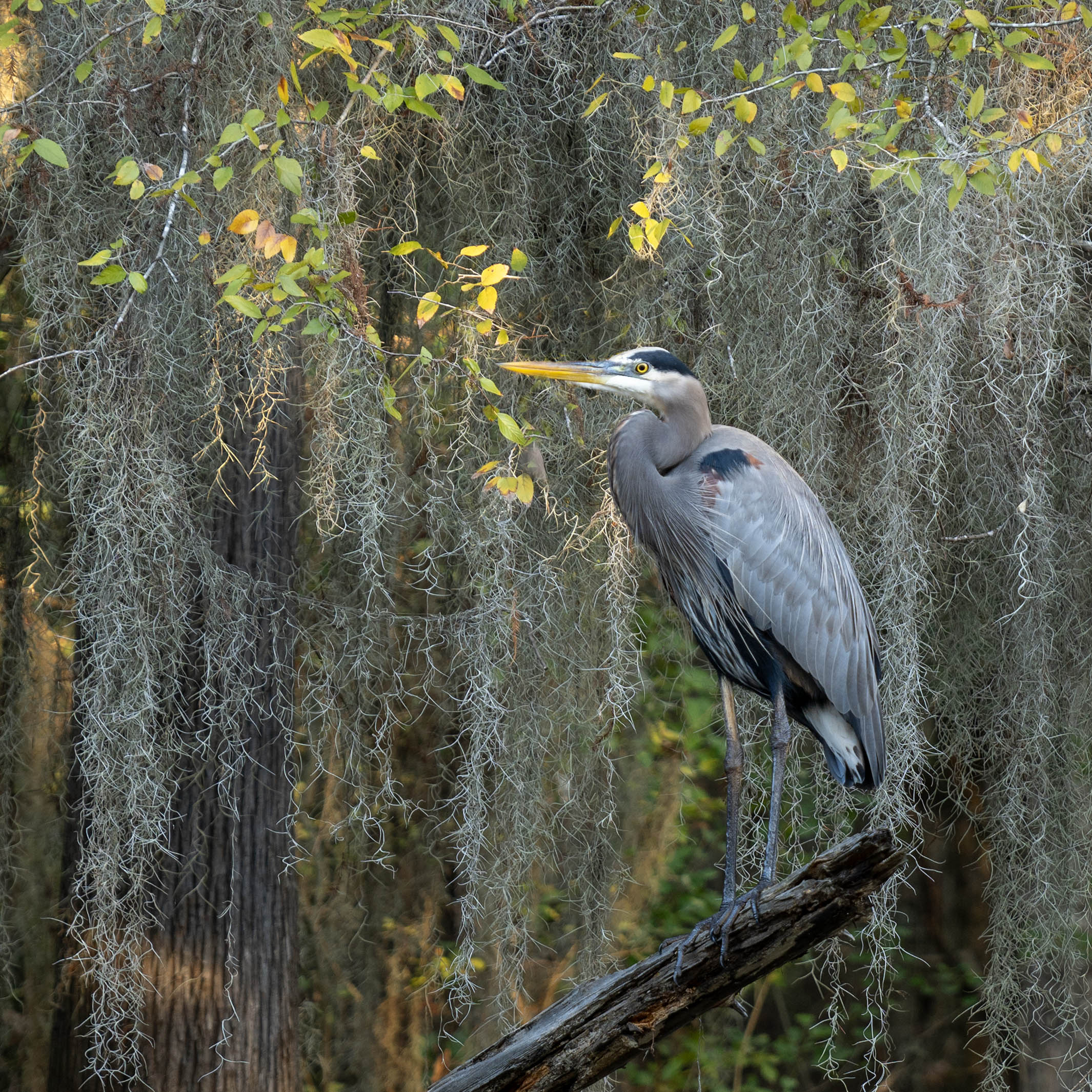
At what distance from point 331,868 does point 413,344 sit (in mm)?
2719

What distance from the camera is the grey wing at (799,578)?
2.40 metres

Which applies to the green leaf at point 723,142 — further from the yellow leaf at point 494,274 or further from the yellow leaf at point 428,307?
the yellow leaf at point 428,307

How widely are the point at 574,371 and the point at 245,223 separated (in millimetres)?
702

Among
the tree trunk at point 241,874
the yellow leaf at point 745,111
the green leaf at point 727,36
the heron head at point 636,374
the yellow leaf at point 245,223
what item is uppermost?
the green leaf at point 727,36

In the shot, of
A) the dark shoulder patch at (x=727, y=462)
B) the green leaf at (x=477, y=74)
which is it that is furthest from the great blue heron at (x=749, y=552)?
the green leaf at (x=477, y=74)

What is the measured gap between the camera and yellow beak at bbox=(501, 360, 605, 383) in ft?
7.63

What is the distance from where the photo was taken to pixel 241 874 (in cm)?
287

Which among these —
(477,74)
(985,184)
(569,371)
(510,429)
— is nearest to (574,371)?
(569,371)

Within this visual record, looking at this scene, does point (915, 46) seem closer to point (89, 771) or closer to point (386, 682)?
point (89, 771)

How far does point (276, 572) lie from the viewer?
9.39 ft

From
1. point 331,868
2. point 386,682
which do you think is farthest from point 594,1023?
point 331,868

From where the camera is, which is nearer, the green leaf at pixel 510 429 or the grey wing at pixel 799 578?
the green leaf at pixel 510 429

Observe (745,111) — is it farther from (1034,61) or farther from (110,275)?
(110,275)

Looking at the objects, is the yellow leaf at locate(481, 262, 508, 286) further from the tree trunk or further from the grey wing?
the tree trunk
